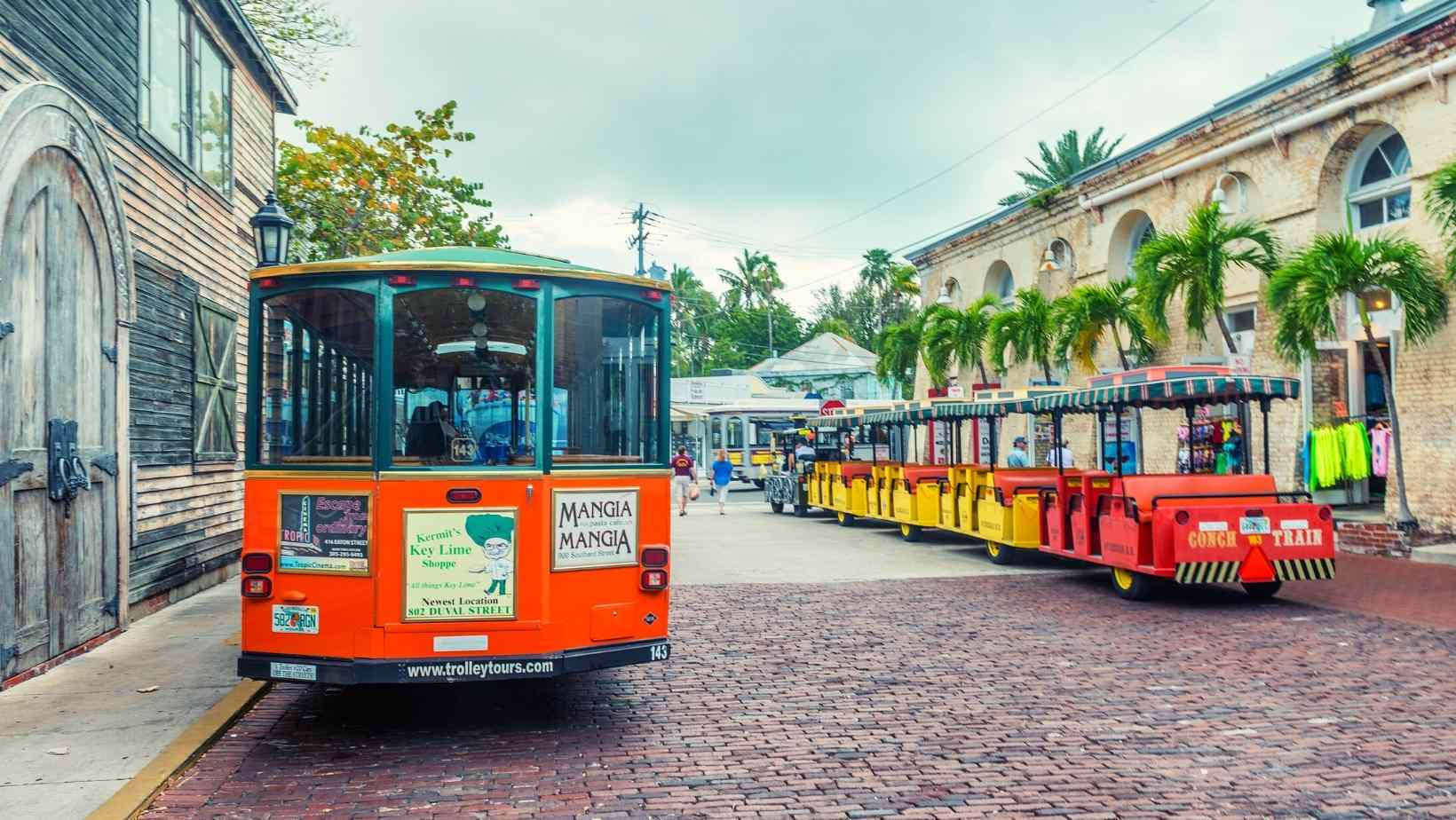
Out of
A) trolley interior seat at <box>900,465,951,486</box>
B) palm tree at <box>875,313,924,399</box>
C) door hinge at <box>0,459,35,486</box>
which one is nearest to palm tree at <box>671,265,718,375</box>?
palm tree at <box>875,313,924,399</box>

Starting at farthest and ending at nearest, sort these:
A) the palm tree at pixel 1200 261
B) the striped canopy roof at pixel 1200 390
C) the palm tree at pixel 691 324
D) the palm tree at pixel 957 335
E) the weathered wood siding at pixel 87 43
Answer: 1. the palm tree at pixel 691 324
2. the palm tree at pixel 957 335
3. the palm tree at pixel 1200 261
4. the striped canopy roof at pixel 1200 390
5. the weathered wood siding at pixel 87 43

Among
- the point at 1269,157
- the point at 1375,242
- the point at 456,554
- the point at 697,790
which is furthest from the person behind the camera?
the point at 1269,157

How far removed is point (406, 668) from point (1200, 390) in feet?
29.1

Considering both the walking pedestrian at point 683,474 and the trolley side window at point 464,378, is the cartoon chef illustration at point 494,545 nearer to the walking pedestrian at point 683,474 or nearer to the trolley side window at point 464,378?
the trolley side window at point 464,378

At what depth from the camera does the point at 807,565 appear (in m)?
16.2

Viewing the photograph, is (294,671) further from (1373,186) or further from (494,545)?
(1373,186)

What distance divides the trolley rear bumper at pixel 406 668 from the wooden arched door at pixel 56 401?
8.10ft

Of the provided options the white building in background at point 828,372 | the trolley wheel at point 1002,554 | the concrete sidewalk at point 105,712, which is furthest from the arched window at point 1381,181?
the white building in background at point 828,372

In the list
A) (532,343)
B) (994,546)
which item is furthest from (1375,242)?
(532,343)

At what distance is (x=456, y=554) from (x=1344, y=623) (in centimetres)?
825

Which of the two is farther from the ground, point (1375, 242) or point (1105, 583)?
point (1375, 242)

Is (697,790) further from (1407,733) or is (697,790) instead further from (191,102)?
(191,102)

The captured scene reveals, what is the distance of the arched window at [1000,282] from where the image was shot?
102 ft

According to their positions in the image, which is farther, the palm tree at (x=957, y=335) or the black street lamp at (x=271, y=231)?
the palm tree at (x=957, y=335)
